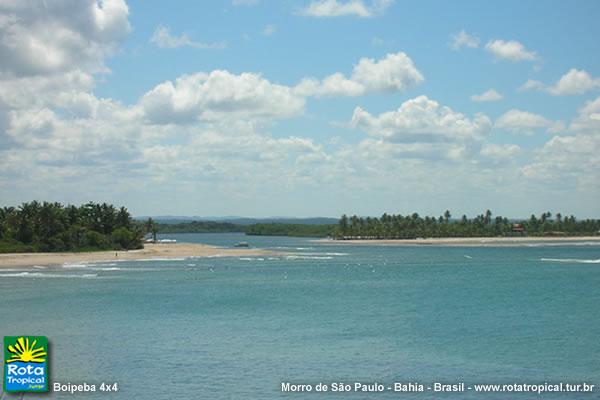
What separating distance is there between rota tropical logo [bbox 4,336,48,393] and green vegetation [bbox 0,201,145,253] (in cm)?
11642

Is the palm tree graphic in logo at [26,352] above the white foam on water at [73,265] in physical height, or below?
above

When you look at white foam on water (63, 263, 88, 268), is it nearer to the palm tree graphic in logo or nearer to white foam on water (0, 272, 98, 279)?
white foam on water (0, 272, 98, 279)

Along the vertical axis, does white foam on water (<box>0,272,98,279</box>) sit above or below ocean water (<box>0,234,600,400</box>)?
above

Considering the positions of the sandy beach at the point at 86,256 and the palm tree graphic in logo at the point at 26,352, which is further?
the sandy beach at the point at 86,256

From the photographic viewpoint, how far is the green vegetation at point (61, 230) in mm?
Answer: 130625

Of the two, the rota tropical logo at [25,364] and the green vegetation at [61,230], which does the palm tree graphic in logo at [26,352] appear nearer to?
the rota tropical logo at [25,364]

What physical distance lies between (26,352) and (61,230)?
12344 cm

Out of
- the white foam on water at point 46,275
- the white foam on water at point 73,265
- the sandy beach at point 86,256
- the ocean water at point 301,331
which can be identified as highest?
the sandy beach at point 86,256

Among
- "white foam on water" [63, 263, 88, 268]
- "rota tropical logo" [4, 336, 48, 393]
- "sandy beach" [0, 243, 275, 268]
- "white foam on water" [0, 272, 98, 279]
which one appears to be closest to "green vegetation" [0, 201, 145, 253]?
"sandy beach" [0, 243, 275, 268]

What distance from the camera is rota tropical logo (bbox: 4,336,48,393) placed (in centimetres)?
1747

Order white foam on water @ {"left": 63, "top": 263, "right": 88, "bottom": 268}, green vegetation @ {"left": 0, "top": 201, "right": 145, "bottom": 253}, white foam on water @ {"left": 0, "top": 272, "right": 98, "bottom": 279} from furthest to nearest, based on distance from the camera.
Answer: green vegetation @ {"left": 0, "top": 201, "right": 145, "bottom": 253} < white foam on water @ {"left": 63, "top": 263, "right": 88, "bottom": 268} < white foam on water @ {"left": 0, "top": 272, "right": 98, "bottom": 279}

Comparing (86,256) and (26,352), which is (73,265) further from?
(26,352)

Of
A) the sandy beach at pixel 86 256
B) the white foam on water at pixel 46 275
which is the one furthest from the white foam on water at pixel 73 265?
the white foam on water at pixel 46 275

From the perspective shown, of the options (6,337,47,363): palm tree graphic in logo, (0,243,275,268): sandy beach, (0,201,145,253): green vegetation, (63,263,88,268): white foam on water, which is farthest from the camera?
(0,201,145,253): green vegetation
